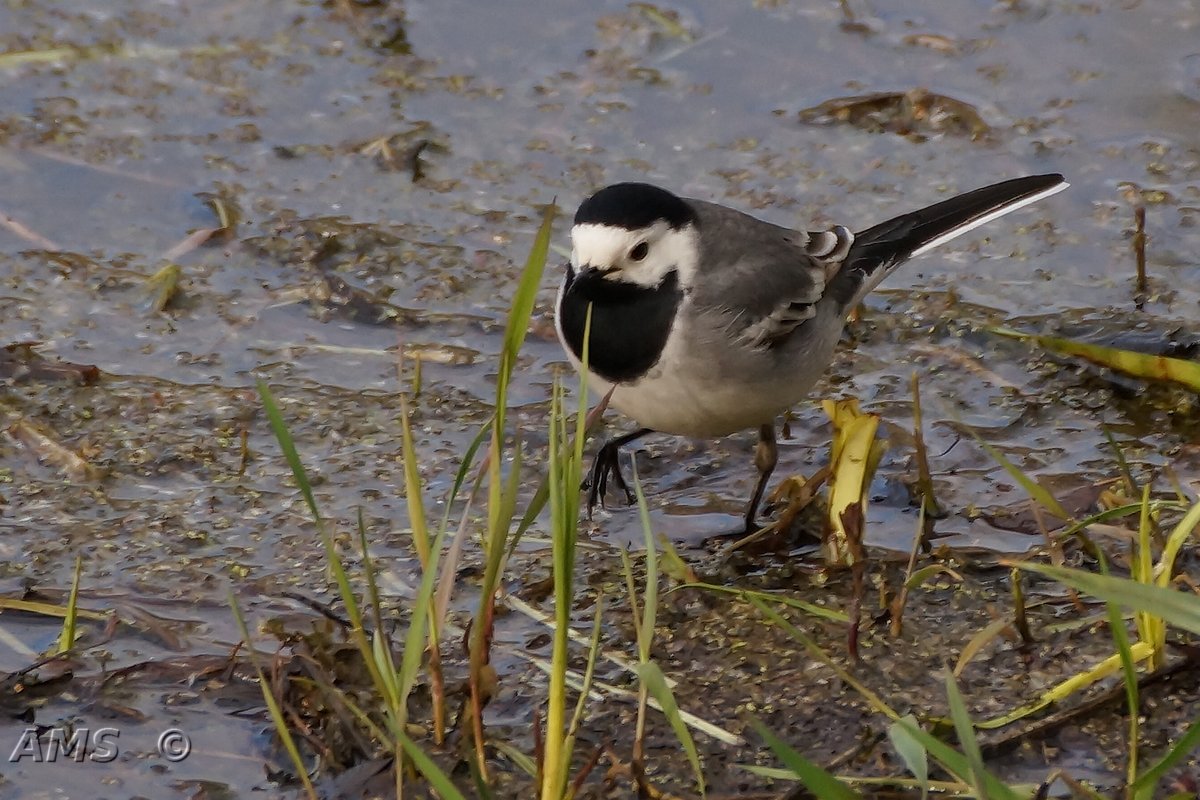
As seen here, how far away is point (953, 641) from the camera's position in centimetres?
459

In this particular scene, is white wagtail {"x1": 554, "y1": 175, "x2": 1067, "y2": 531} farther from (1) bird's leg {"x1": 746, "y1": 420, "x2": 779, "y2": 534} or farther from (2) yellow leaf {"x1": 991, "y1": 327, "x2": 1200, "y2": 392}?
(2) yellow leaf {"x1": 991, "y1": 327, "x2": 1200, "y2": 392}

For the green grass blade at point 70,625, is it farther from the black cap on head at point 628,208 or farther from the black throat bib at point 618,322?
the black cap on head at point 628,208

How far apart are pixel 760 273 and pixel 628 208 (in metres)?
0.67

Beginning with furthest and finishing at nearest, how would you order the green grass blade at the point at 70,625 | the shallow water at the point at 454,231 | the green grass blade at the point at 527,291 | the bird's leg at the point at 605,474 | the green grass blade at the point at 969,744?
the bird's leg at the point at 605,474 → the shallow water at the point at 454,231 → the green grass blade at the point at 70,625 → the green grass blade at the point at 527,291 → the green grass blade at the point at 969,744

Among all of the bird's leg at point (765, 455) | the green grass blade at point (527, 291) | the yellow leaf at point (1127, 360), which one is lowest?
the bird's leg at point (765, 455)

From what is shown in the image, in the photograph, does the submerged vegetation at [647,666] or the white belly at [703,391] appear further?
the white belly at [703,391]

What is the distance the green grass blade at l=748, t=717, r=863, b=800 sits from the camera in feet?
10.4

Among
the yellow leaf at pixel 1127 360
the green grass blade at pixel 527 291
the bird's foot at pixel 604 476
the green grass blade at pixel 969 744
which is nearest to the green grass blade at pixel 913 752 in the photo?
the green grass blade at pixel 969 744

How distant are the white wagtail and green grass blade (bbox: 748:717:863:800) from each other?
2.17 m

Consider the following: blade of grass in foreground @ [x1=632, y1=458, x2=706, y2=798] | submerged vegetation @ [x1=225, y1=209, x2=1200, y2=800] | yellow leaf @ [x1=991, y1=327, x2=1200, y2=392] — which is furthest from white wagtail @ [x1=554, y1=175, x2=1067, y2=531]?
blade of grass in foreground @ [x1=632, y1=458, x2=706, y2=798]

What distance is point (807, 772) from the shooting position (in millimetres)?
3195

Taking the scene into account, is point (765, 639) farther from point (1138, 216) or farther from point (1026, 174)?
point (1026, 174)

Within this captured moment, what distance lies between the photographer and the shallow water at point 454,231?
556 centimetres

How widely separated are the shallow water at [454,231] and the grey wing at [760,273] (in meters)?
0.54
